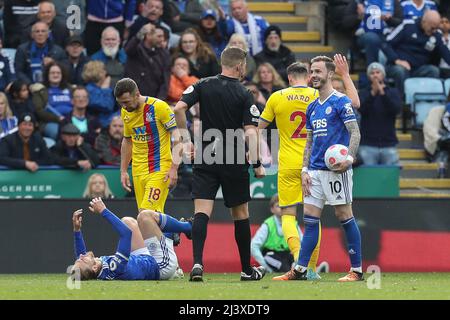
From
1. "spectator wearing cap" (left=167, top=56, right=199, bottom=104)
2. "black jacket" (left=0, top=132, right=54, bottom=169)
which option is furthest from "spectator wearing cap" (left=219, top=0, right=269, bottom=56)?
"black jacket" (left=0, top=132, right=54, bottom=169)

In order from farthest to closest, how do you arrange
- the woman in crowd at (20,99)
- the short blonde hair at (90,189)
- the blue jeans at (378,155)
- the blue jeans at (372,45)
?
the blue jeans at (372,45), the blue jeans at (378,155), the woman in crowd at (20,99), the short blonde hair at (90,189)

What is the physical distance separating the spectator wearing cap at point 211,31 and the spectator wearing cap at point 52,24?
2114 millimetres

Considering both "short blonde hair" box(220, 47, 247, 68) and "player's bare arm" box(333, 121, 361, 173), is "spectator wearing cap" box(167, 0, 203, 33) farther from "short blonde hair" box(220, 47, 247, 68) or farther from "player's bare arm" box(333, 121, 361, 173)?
"player's bare arm" box(333, 121, 361, 173)

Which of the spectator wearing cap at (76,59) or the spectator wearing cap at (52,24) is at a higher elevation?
the spectator wearing cap at (52,24)

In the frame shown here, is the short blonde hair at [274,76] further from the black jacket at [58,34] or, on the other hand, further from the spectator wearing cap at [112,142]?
the black jacket at [58,34]

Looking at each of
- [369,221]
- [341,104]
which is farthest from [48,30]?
[341,104]

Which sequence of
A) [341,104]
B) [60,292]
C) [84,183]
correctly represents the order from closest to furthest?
[60,292]
[341,104]
[84,183]

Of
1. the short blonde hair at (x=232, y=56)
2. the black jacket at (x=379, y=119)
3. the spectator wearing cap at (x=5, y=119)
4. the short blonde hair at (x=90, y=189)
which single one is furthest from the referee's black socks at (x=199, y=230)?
the black jacket at (x=379, y=119)

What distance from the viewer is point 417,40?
21.7 m

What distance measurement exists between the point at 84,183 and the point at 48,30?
317 centimetres

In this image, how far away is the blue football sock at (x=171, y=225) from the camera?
13461mm

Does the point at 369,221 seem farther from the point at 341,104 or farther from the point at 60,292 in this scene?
the point at 60,292

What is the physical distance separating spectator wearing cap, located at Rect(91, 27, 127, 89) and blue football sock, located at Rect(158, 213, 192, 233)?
20.1 ft
